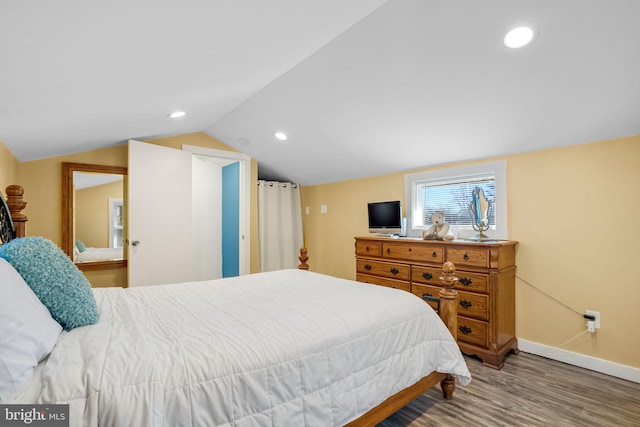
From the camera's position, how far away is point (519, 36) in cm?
175

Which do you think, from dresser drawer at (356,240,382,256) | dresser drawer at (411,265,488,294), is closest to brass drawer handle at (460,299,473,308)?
dresser drawer at (411,265,488,294)

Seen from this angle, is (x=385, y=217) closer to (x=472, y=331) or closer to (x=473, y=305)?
(x=473, y=305)

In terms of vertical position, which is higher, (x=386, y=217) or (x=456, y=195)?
(x=456, y=195)

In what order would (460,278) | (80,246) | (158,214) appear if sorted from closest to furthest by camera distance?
(460,278)
(80,246)
(158,214)

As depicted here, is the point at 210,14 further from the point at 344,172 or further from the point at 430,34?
the point at 344,172

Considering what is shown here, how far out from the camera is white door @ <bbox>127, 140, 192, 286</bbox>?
3.25 meters

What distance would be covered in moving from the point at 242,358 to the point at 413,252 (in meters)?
2.29

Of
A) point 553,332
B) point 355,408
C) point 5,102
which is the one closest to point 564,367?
point 553,332

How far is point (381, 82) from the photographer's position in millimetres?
2400

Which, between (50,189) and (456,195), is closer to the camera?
(50,189)

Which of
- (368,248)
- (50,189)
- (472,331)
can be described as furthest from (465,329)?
(50,189)

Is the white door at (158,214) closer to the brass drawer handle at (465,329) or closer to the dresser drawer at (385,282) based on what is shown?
the dresser drawer at (385,282)

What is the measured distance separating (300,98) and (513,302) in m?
2.78

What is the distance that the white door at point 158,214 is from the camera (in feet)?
10.7
